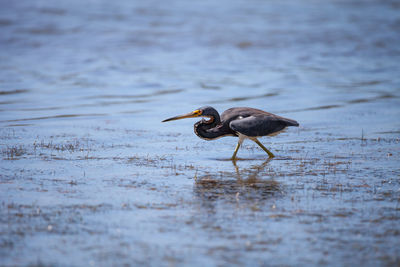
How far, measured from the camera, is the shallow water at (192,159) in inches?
250

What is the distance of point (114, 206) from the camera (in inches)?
299

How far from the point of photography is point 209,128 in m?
10.8

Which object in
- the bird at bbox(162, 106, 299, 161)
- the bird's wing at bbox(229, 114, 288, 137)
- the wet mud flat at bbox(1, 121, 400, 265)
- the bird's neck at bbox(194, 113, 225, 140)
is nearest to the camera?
the wet mud flat at bbox(1, 121, 400, 265)

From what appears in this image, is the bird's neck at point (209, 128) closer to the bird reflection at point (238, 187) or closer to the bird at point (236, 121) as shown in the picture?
the bird at point (236, 121)

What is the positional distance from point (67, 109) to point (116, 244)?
10.5 meters

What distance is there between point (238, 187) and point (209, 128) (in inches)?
93.8

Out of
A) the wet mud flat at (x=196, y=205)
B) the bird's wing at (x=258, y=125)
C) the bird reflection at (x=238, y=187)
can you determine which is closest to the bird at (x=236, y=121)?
the bird's wing at (x=258, y=125)

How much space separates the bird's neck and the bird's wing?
1.03 feet

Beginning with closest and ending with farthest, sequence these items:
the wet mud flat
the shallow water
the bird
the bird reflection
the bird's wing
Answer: the wet mud flat
the shallow water
the bird reflection
the bird's wing
the bird

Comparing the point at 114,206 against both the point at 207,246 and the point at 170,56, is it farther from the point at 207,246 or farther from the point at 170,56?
the point at 170,56

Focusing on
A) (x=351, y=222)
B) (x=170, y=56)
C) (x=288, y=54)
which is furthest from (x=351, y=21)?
(x=351, y=222)

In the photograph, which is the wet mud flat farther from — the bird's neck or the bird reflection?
the bird's neck

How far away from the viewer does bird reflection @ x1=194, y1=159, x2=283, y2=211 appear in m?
8.00

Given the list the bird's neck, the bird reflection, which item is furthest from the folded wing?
the bird reflection
